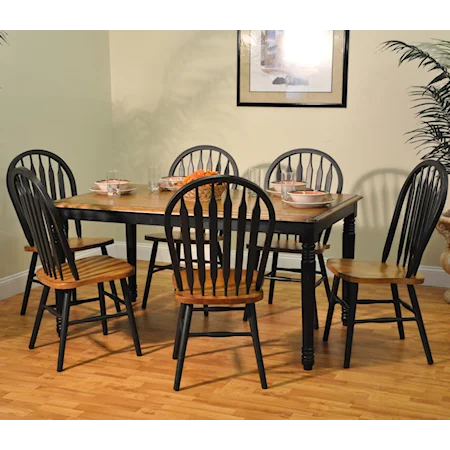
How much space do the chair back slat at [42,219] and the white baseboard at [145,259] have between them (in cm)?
127

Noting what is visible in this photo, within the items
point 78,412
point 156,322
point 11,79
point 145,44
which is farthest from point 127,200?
point 145,44

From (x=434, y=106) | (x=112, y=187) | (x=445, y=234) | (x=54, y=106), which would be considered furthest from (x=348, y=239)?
(x=54, y=106)

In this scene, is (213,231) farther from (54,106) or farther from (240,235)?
(54,106)

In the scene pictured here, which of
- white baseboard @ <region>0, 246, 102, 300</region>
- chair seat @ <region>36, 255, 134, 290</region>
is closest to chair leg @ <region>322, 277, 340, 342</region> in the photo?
chair seat @ <region>36, 255, 134, 290</region>

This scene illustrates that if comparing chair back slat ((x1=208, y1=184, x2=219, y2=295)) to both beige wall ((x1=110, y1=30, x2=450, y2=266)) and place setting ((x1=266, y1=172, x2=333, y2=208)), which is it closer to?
place setting ((x1=266, y1=172, x2=333, y2=208))

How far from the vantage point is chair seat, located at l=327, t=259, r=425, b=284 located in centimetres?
300

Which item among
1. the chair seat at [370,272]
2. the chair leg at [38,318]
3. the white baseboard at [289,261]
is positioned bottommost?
the white baseboard at [289,261]

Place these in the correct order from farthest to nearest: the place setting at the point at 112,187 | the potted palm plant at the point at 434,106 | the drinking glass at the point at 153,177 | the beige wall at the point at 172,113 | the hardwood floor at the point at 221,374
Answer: the beige wall at the point at 172,113 < the potted palm plant at the point at 434,106 < the drinking glass at the point at 153,177 < the place setting at the point at 112,187 < the hardwood floor at the point at 221,374

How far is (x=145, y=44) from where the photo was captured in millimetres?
5078

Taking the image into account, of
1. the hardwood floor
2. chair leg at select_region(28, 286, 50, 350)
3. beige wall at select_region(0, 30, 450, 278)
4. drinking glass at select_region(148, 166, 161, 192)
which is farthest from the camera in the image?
beige wall at select_region(0, 30, 450, 278)

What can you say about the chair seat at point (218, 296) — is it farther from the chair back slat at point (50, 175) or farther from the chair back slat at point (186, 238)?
the chair back slat at point (50, 175)

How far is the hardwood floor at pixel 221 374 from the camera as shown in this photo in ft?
8.34

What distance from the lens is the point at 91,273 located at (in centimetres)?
309

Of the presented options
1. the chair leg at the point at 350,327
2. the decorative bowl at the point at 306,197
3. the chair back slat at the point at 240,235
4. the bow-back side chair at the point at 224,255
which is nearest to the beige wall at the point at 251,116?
the decorative bowl at the point at 306,197
